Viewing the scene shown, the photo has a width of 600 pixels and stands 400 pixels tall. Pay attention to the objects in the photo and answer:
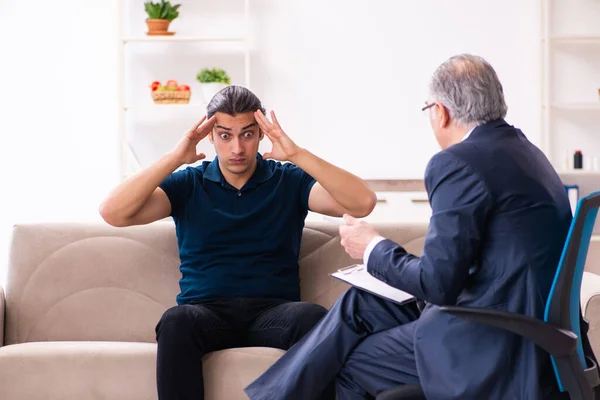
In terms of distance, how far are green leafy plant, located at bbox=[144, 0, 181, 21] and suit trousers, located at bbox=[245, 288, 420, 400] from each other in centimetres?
340

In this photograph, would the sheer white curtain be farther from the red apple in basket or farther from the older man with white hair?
the older man with white hair

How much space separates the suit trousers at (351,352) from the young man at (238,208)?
343 mm

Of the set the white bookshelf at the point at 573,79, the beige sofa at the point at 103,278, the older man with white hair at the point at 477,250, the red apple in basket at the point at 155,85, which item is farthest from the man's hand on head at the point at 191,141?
the white bookshelf at the point at 573,79

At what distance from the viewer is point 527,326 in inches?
63.2

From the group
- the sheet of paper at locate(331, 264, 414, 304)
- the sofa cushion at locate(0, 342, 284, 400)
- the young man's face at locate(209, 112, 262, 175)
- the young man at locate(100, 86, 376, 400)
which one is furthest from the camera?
the young man's face at locate(209, 112, 262, 175)

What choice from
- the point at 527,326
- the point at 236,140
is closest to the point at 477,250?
the point at 527,326

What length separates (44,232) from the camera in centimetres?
269

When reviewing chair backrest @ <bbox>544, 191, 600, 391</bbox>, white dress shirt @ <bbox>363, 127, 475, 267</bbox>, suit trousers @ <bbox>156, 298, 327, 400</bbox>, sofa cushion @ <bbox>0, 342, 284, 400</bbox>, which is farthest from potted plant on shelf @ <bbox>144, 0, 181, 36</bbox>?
chair backrest @ <bbox>544, 191, 600, 391</bbox>

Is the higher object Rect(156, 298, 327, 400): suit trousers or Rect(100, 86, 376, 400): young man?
Rect(100, 86, 376, 400): young man

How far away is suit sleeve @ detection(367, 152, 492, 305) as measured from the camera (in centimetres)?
164

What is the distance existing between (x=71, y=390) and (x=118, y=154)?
9.51 feet

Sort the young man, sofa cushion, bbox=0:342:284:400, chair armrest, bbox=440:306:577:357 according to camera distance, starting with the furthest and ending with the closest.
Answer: the young man
sofa cushion, bbox=0:342:284:400
chair armrest, bbox=440:306:577:357

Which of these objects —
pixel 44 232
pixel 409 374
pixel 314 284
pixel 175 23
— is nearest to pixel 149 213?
pixel 44 232

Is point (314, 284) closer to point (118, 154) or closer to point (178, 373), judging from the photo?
point (178, 373)
